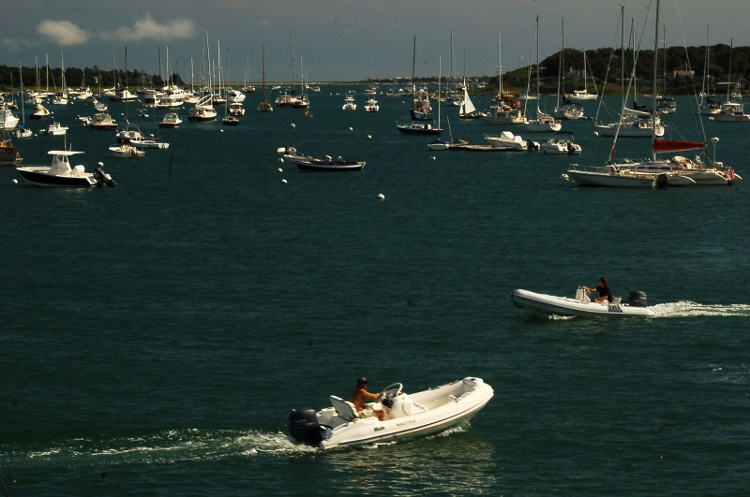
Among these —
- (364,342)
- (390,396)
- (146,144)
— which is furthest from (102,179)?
(390,396)

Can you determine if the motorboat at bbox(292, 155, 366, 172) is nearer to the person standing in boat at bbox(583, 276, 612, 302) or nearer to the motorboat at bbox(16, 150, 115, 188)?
the motorboat at bbox(16, 150, 115, 188)

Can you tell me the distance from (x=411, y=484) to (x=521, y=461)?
3753mm

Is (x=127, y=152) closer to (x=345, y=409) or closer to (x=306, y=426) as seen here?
(x=345, y=409)

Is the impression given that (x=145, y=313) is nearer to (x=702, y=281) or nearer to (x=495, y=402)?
(x=495, y=402)

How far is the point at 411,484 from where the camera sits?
29312 millimetres

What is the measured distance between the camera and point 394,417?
105ft

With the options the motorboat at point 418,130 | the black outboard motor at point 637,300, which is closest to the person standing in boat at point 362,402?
the black outboard motor at point 637,300

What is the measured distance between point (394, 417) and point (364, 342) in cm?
1077

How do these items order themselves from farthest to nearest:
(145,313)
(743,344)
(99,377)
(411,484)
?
1. (145,313)
2. (743,344)
3. (99,377)
4. (411,484)

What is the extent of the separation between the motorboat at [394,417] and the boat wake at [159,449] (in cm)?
66

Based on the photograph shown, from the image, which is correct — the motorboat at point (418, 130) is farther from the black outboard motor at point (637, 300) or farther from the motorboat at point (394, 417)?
the motorboat at point (394, 417)

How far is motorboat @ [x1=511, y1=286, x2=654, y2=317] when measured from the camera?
44.8 m

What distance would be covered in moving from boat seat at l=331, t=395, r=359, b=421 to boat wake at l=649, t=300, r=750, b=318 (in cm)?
1924

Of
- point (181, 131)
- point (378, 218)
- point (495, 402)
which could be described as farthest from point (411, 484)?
point (181, 131)
